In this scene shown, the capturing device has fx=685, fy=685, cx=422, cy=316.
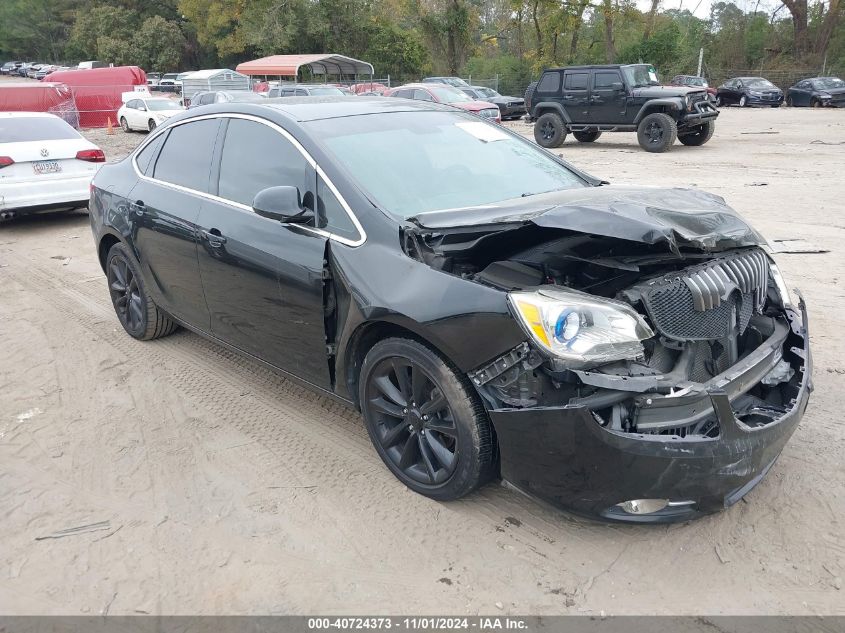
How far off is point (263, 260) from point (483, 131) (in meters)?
1.63

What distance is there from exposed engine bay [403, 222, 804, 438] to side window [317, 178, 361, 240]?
1.12ft

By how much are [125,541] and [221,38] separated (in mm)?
60253

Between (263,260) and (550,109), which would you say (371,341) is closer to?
(263,260)

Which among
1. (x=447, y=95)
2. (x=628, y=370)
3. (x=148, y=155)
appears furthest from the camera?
(x=447, y=95)

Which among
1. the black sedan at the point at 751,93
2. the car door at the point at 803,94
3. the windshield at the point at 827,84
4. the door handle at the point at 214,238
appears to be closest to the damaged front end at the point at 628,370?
the door handle at the point at 214,238

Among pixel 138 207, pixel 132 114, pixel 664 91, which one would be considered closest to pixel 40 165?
pixel 138 207

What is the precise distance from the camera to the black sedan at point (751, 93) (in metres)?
Result: 31.0

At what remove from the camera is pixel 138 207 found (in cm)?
470

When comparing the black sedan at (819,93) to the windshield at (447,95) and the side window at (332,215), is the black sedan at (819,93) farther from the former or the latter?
the side window at (332,215)

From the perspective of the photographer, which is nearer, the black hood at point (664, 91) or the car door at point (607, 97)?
the black hood at point (664, 91)

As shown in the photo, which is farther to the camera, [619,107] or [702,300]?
[619,107]

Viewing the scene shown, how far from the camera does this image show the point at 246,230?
3729 millimetres

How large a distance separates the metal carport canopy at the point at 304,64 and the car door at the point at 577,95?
20889mm
